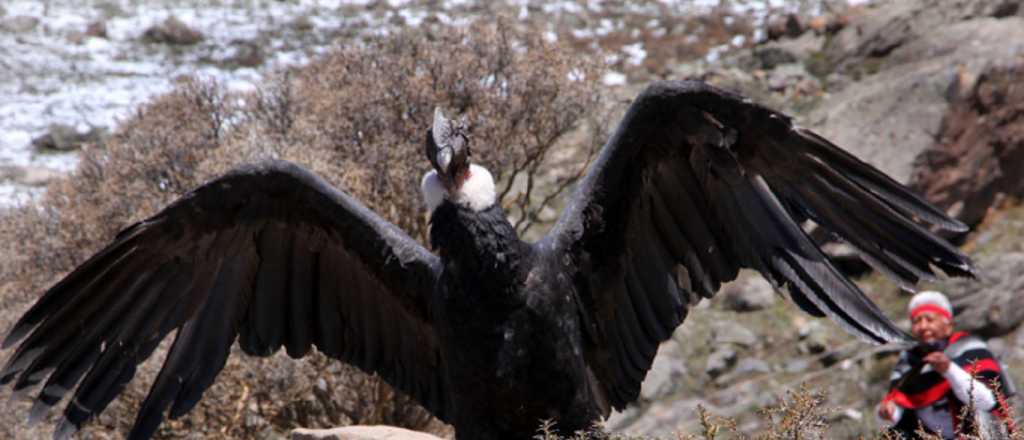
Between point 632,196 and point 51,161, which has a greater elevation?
point 51,161

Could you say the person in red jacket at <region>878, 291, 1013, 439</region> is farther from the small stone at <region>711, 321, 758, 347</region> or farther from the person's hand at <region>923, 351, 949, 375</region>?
the small stone at <region>711, 321, 758, 347</region>

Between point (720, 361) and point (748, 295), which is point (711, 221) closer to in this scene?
point (720, 361)

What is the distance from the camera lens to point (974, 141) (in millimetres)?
11422

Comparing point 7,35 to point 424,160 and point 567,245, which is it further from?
point 567,245

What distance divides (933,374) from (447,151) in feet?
8.50

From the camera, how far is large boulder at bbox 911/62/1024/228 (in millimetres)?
11336

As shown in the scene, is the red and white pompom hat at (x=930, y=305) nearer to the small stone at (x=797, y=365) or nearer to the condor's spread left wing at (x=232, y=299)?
the condor's spread left wing at (x=232, y=299)

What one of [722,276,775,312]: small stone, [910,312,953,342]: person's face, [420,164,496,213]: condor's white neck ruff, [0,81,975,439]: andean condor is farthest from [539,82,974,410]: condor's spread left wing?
[722,276,775,312]: small stone

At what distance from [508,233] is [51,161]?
30.0 ft

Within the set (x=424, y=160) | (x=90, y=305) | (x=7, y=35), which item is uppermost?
(x=7, y=35)

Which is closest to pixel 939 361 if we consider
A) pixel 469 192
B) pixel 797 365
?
pixel 469 192

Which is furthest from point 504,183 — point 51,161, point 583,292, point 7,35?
point 7,35

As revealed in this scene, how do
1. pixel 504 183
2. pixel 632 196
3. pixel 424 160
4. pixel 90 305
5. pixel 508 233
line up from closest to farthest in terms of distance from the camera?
pixel 508 233, pixel 632 196, pixel 90 305, pixel 424 160, pixel 504 183

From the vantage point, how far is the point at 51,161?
1327 cm
